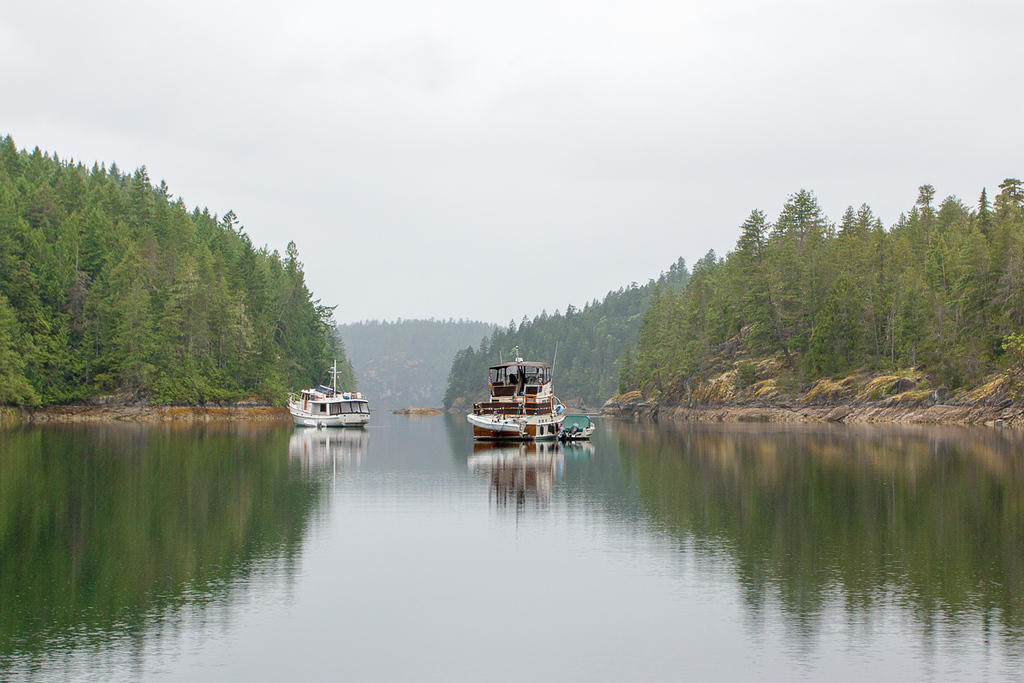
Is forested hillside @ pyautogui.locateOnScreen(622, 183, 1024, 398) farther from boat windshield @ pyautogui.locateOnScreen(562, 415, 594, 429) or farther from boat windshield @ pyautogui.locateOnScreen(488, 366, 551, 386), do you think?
boat windshield @ pyautogui.locateOnScreen(488, 366, 551, 386)

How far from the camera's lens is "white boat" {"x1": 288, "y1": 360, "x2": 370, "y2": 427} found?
120312mm

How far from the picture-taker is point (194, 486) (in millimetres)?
43375

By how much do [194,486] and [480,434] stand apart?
48000 mm

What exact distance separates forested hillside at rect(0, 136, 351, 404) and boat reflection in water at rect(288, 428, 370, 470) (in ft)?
119

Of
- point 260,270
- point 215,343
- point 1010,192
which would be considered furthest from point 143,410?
point 1010,192

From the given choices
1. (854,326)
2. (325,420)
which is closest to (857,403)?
(854,326)

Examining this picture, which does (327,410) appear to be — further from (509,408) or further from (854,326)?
(854,326)

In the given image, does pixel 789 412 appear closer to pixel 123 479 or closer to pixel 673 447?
pixel 673 447

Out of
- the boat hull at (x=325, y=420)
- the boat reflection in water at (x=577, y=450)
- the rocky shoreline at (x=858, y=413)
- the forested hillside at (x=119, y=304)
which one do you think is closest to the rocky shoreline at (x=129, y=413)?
the forested hillside at (x=119, y=304)

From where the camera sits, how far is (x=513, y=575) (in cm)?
2527

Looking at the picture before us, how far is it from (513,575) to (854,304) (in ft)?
386

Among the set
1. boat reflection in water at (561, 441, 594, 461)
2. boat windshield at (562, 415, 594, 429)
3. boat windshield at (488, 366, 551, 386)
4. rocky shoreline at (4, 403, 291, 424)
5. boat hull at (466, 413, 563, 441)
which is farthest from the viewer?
boat windshield at (562, 415, 594, 429)

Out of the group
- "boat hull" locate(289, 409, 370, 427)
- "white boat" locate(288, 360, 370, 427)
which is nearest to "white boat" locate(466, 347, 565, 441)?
"white boat" locate(288, 360, 370, 427)

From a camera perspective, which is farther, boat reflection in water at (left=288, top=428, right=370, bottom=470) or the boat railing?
the boat railing
